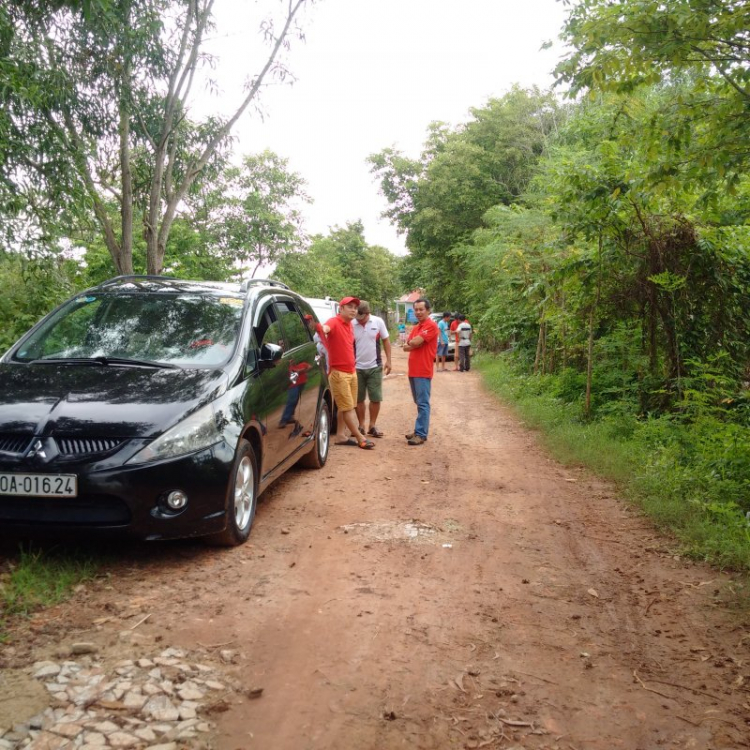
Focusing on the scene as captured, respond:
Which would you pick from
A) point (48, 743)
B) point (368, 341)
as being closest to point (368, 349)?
point (368, 341)

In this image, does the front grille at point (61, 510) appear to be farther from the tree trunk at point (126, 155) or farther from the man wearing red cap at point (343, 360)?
the tree trunk at point (126, 155)

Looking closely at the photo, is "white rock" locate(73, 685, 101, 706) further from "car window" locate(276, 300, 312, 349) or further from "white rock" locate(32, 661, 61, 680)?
"car window" locate(276, 300, 312, 349)

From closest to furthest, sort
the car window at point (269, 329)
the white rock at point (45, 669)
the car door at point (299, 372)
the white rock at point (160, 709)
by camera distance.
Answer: the white rock at point (160, 709), the white rock at point (45, 669), the car window at point (269, 329), the car door at point (299, 372)

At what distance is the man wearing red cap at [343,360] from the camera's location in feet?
30.4

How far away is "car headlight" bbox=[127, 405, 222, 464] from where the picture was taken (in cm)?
455

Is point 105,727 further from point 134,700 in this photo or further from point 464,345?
point 464,345

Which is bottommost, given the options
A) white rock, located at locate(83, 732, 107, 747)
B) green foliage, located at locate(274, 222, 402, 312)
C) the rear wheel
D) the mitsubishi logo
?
white rock, located at locate(83, 732, 107, 747)

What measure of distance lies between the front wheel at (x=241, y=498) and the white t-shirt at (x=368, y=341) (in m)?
4.52

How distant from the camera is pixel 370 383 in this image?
10.2 meters

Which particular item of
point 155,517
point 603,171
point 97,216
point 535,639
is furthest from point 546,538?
point 97,216

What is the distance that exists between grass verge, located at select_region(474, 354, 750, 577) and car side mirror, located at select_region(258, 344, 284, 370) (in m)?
3.33

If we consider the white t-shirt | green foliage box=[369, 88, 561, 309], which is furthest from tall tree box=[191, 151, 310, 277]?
the white t-shirt

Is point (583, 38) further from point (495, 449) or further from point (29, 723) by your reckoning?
point (29, 723)

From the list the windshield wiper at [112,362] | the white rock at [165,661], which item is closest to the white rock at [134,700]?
the white rock at [165,661]
